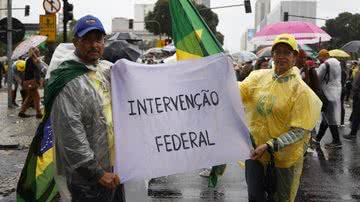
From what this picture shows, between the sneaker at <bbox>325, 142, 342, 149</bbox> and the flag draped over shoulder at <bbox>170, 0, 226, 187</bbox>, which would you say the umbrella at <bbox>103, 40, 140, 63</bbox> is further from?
the sneaker at <bbox>325, 142, 342, 149</bbox>

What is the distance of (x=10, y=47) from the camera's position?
674 inches

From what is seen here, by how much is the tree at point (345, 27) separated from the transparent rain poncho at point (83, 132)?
85.8 meters

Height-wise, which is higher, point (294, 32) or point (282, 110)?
point (294, 32)

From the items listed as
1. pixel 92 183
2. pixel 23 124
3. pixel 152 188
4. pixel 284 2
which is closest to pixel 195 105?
pixel 92 183

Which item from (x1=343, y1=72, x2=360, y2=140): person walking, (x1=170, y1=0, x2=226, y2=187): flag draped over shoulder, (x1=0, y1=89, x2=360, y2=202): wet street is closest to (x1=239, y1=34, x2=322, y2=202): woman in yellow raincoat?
(x1=170, y1=0, x2=226, y2=187): flag draped over shoulder

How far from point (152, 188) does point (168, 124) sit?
353 cm

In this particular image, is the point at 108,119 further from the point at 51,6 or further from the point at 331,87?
the point at 51,6

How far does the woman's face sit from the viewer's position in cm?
389

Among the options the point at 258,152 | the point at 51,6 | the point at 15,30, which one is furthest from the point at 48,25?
the point at 258,152

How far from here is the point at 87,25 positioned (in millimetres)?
3123

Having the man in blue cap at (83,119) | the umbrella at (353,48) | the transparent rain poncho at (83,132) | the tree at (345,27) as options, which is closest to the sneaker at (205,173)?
the man in blue cap at (83,119)

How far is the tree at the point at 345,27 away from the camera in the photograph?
8675 cm

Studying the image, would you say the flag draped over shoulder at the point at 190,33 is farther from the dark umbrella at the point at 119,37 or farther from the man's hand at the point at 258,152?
the dark umbrella at the point at 119,37

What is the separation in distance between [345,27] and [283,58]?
8907 centimetres
